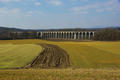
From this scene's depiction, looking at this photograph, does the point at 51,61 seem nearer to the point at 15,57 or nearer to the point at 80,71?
the point at 15,57

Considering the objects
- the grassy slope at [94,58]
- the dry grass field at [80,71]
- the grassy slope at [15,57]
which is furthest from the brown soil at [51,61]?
the grassy slope at [15,57]

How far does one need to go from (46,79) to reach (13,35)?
18227 centimetres

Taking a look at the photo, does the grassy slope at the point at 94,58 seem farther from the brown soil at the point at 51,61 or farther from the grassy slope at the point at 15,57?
the grassy slope at the point at 15,57

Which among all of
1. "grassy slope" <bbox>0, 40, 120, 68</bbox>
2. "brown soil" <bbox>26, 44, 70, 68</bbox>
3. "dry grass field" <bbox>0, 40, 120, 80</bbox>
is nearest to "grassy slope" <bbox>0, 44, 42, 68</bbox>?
"dry grass field" <bbox>0, 40, 120, 80</bbox>

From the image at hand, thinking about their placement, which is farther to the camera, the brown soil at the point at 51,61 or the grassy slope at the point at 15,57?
the brown soil at the point at 51,61

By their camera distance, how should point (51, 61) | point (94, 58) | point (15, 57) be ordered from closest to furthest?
point (51, 61)
point (15, 57)
point (94, 58)

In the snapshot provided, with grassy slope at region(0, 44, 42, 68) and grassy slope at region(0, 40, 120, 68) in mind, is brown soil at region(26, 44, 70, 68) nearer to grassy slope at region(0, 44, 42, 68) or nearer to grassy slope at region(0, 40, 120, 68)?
grassy slope at region(0, 40, 120, 68)

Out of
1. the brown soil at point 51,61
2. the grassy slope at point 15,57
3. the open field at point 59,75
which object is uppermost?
the open field at point 59,75

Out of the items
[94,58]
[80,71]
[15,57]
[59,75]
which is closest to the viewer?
[59,75]

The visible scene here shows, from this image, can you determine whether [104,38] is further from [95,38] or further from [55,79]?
[55,79]

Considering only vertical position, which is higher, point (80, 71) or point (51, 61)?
point (80, 71)

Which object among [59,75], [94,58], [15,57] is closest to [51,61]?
[15,57]

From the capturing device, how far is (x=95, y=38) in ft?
502

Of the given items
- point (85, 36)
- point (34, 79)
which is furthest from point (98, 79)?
point (85, 36)
